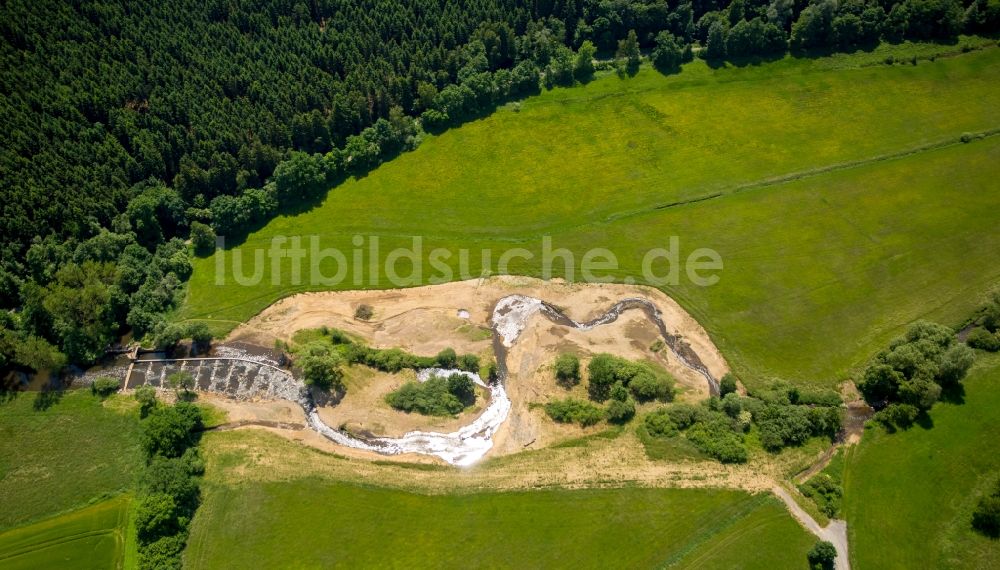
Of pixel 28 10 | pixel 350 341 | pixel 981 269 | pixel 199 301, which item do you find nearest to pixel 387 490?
pixel 350 341

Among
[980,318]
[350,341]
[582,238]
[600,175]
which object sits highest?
[600,175]

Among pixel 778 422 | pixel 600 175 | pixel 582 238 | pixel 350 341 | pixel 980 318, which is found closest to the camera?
pixel 778 422

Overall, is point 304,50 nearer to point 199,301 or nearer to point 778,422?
point 199,301

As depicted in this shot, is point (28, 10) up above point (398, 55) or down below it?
above

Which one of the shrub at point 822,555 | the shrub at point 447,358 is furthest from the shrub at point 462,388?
the shrub at point 822,555

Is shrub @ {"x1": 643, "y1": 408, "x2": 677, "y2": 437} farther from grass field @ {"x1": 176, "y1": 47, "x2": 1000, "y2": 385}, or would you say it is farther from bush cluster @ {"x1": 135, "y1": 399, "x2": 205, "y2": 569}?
bush cluster @ {"x1": 135, "y1": 399, "x2": 205, "y2": 569}
